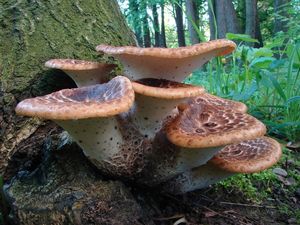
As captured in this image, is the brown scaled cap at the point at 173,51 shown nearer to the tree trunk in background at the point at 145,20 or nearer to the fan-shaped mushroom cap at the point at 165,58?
the fan-shaped mushroom cap at the point at 165,58

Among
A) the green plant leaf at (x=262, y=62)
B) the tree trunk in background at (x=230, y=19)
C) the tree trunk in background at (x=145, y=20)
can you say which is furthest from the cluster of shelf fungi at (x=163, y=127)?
the tree trunk in background at (x=145, y=20)

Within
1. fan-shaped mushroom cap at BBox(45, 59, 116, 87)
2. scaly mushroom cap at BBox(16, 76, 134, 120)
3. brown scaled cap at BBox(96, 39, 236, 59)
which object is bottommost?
scaly mushroom cap at BBox(16, 76, 134, 120)

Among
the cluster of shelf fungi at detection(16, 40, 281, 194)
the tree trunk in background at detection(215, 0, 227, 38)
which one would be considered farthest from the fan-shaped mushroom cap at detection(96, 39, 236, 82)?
the tree trunk in background at detection(215, 0, 227, 38)

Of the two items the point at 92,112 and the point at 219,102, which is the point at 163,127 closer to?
the point at 219,102

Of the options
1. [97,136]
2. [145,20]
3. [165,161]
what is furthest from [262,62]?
[145,20]

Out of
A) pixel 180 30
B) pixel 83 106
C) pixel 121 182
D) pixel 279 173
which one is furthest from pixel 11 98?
pixel 180 30

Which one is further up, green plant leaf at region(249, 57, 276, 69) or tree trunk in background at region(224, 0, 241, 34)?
tree trunk in background at region(224, 0, 241, 34)

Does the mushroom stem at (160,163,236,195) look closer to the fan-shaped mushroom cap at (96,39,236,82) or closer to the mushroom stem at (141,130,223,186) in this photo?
the mushroom stem at (141,130,223,186)
